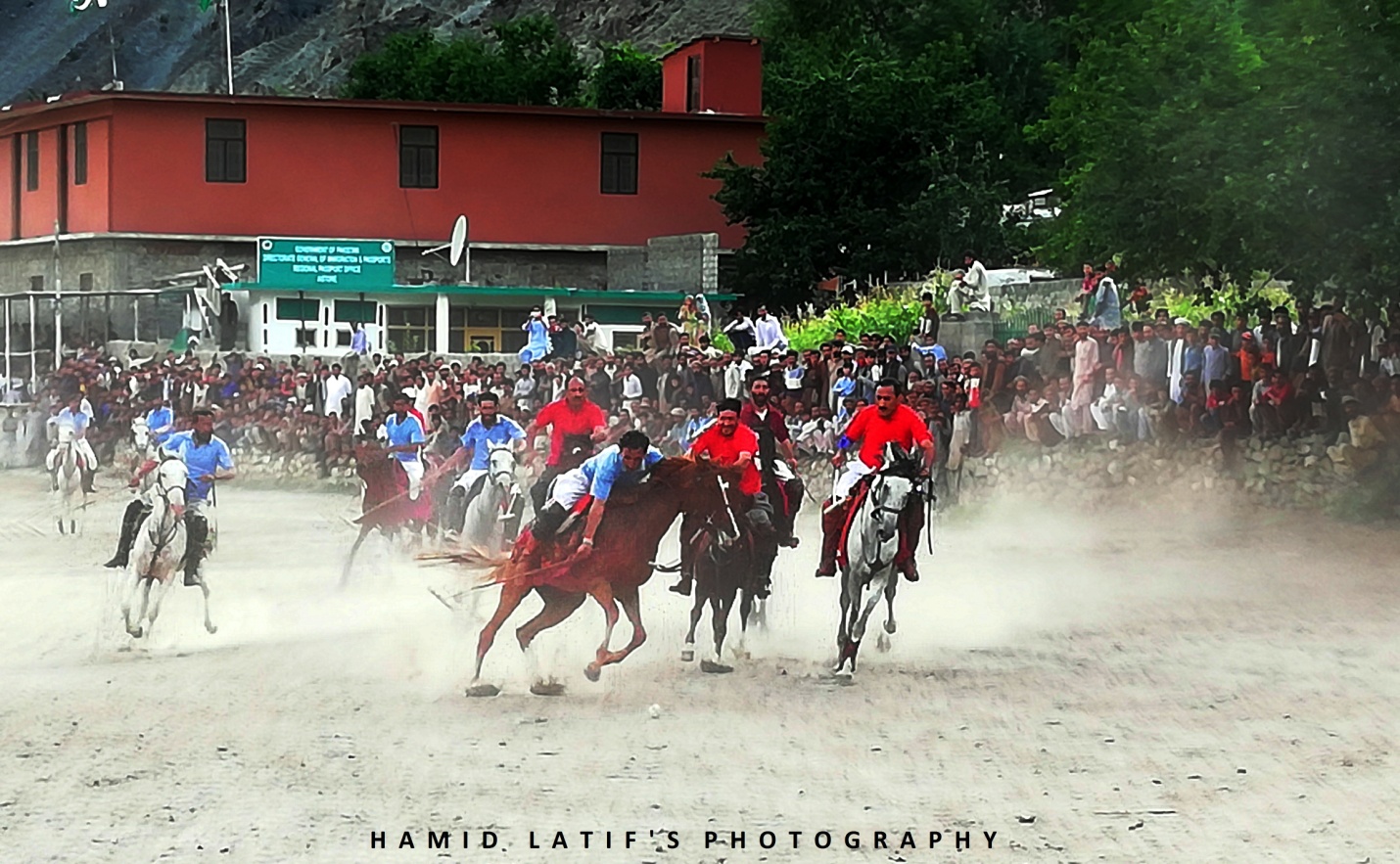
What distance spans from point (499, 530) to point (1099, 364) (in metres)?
8.53

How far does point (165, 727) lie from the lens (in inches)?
544

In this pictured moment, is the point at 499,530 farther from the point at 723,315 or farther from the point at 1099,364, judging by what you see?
the point at 723,315

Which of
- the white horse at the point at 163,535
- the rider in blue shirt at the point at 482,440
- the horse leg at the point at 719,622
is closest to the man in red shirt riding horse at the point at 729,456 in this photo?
the horse leg at the point at 719,622

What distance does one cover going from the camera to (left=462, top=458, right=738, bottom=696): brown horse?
14242 millimetres

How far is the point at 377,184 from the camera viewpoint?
50.6 meters

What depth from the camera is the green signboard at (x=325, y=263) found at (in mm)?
42562

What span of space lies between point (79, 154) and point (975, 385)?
105 ft

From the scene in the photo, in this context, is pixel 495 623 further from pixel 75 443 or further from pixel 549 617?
pixel 75 443

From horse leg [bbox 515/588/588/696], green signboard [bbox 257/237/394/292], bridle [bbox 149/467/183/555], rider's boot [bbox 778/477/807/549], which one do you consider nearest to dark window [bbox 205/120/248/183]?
green signboard [bbox 257/237/394/292]

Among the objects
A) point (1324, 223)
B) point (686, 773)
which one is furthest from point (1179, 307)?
point (686, 773)

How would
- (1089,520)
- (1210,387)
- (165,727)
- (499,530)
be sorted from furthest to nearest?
1. (1089,520)
2. (1210,387)
3. (499,530)
4. (165,727)

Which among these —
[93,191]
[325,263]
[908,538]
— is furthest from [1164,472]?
[93,191]

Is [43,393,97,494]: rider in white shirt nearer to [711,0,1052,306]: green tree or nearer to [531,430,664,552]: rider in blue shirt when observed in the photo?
[531,430,664,552]: rider in blue shirt

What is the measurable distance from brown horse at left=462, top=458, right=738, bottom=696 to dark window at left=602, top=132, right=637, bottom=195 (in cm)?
3736
